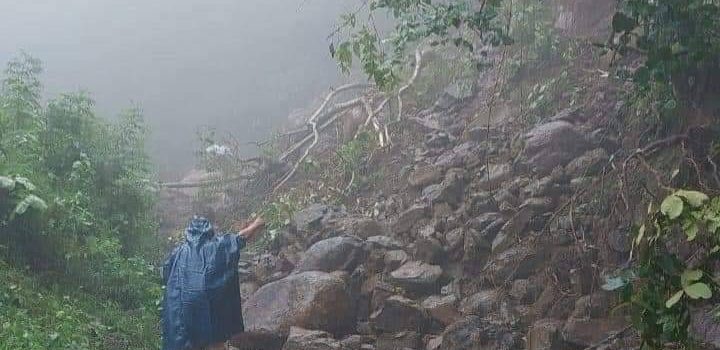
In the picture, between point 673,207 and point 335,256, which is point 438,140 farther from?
point 673,207

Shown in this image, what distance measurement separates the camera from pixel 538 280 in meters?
4.69

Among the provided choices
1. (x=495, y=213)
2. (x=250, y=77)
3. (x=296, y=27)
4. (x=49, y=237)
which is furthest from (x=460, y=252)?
(x=296, y=27)

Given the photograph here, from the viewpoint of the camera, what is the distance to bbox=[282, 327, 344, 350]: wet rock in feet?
15.2

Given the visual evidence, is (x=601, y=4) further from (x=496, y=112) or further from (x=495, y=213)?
(x=495, y=213)

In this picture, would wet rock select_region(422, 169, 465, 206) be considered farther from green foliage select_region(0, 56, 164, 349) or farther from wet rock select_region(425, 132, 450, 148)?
green foliage select_region(0, 56, 164, 349)

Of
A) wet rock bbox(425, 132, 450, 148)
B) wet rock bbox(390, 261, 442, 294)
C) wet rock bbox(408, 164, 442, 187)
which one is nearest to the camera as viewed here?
wet rock bbox(390, 261, 442, 294)

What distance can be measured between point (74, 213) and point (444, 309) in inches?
122

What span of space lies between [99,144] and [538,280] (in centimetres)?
430

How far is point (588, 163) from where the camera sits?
534 cm

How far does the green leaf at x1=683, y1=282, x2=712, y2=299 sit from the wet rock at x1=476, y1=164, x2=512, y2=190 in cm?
372

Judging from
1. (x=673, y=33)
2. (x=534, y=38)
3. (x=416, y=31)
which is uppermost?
(x=534, y=38)

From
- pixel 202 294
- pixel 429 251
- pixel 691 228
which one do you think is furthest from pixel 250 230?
pixel 691 228

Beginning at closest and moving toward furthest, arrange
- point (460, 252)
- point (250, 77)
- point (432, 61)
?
point (460, 252) < point (432, 61) < point (250, 77)

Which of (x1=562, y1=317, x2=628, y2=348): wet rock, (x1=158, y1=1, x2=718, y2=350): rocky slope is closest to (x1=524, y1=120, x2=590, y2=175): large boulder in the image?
(x1=158, y1=1, x2=718, y2=350): rocky slope
